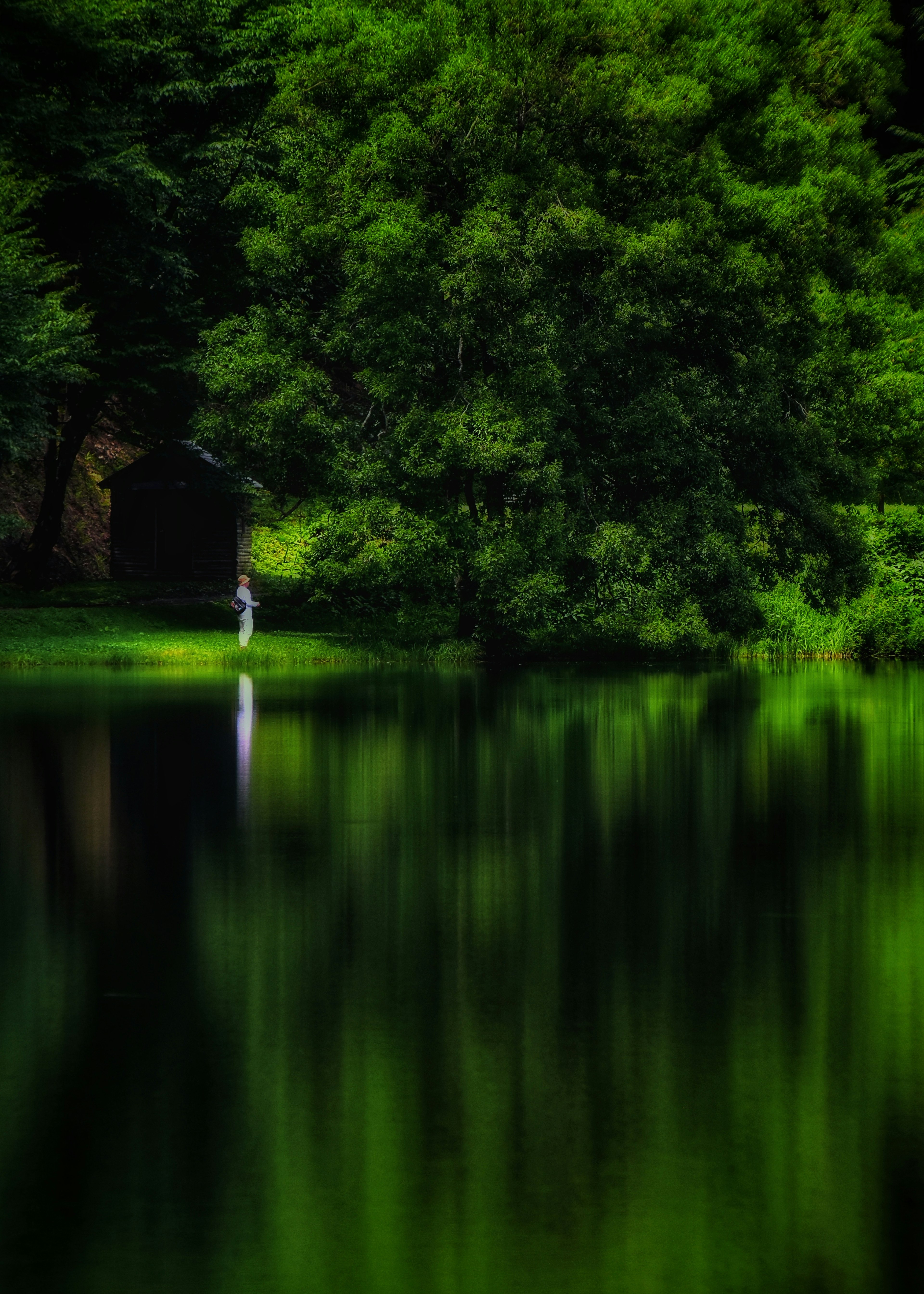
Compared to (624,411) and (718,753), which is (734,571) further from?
(718,753)

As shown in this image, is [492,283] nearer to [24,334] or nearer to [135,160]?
[135,160]

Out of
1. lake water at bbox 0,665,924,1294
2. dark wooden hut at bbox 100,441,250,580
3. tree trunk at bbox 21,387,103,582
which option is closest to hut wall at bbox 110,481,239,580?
dark wooden hut at bbox 100,441,250,580

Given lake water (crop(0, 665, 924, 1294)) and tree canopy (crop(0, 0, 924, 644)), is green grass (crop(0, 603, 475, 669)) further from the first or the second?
lake water (crop(0, 665, 924, 1294))

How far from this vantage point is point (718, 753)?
19.2 m

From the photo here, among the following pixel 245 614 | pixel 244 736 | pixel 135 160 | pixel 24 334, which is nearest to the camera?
pixel 244 736

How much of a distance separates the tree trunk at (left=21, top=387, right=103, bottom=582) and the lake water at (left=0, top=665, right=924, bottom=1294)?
3707cm

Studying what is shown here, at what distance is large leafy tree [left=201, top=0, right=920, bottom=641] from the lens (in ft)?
131

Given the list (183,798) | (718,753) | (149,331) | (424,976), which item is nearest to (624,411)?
(149,331)

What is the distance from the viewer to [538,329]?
39.7m

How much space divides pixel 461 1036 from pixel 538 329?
33773mm

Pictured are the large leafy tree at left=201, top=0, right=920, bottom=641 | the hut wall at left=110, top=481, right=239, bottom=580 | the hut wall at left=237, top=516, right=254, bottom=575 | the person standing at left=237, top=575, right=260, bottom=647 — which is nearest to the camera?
the large leafy tree at left=201, top=0, right=920, bottom=641

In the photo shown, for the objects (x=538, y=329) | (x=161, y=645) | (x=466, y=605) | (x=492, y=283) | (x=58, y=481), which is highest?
(x=492, y=283)

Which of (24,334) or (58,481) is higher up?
(24,334)

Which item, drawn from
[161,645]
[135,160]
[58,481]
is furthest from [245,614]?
[58,481]
